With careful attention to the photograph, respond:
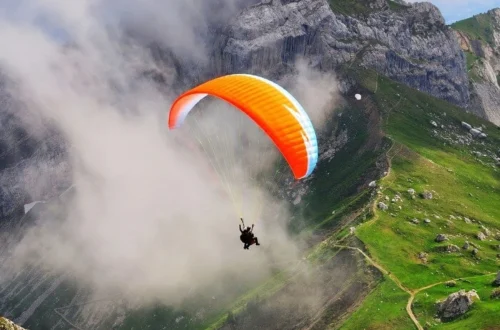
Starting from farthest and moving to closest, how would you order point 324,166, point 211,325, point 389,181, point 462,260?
point 324,166 → point 389,181 → point 211,325 → point 462,260

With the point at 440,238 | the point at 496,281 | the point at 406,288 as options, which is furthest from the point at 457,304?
the point at 440,238

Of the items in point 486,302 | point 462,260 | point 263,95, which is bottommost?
point 486,302

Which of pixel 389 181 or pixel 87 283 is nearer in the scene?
pixel 389 181

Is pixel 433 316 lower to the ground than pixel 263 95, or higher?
lower

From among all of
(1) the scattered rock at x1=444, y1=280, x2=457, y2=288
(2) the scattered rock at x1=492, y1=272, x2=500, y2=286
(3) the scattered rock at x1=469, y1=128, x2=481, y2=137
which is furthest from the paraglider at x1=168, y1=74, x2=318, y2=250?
(3) the scattered rock at x1=469, y1=128, x2=481, y2=137

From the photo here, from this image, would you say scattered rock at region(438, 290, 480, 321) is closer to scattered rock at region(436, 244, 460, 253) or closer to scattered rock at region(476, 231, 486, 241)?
scattered rock at region(436, 244, 460, 253)

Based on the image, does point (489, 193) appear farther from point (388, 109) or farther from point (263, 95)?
point (263, 95)

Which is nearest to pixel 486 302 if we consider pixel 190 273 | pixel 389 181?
pixel 389 181

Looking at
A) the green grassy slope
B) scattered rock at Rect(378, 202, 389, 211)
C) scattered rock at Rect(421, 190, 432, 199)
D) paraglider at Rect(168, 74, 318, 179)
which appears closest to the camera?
paraglider at Rect(168, 74, 318, 179)

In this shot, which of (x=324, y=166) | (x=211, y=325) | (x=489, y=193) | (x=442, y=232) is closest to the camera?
(x=442, y=232)
